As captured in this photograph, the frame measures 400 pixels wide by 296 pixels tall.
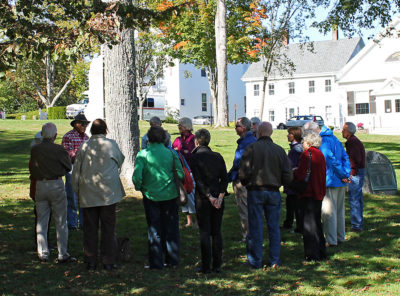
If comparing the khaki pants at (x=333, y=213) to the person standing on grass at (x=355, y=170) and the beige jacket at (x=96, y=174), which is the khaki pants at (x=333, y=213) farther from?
the beige jacket at (x=96, y=174)

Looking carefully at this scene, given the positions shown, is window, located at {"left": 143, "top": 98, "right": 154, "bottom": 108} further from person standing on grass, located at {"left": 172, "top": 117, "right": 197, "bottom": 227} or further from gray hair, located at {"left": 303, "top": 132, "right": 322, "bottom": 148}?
gray hair, located at {"left": 303, "top": 132, "right": 322, "bottom": 148}

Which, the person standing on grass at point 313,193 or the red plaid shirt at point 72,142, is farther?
the red plaid shirt at point 72,142

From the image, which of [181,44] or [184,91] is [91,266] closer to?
[181,44]

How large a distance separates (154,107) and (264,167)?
157 ft

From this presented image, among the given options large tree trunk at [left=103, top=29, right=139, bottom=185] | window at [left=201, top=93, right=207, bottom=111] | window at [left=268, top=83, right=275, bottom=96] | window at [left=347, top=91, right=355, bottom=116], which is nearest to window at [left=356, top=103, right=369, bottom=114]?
window at [left=347, top=91, right=355, bottom=116]

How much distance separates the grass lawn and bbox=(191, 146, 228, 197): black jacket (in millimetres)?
1060

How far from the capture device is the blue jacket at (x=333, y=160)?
8289 mm

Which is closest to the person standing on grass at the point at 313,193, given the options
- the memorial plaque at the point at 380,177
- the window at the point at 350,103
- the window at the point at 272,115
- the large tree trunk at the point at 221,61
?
the memorial plaque at the point at 380,177

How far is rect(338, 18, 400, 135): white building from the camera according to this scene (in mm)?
45281

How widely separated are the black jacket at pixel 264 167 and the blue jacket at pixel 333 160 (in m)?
1.25

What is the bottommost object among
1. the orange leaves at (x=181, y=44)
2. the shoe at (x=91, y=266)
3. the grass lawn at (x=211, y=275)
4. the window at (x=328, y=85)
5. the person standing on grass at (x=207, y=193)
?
the grass lawn at (x=211, y=275)

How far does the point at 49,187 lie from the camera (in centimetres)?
732

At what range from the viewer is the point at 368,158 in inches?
512

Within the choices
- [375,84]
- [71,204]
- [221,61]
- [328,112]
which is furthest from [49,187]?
[328,112]
